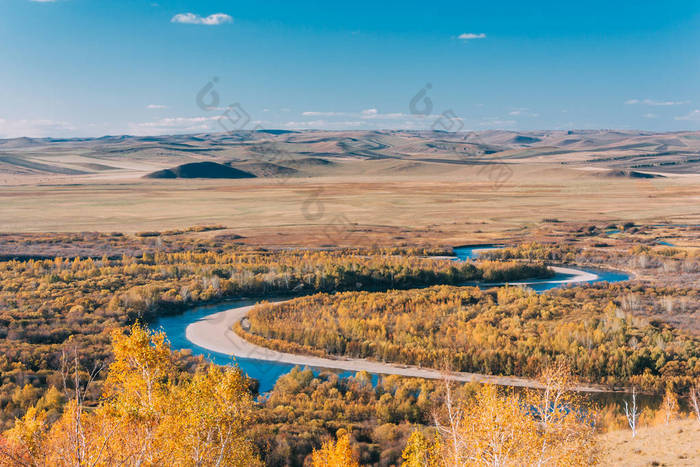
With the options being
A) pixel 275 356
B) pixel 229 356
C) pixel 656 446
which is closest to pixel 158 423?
pixel 656 446

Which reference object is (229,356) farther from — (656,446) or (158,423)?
(656,446)

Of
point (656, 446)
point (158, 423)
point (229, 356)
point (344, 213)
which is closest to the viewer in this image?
point (158, 423)

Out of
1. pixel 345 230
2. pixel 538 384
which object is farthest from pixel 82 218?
pixel 538 384

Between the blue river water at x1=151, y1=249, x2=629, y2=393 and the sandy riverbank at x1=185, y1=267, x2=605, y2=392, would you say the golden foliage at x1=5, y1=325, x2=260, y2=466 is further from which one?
the sandy riverbank at x1=185, y1=267, x2=605, y2=392

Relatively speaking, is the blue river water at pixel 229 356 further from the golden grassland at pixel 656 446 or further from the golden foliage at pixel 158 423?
the golden grassland at pixel 656 446

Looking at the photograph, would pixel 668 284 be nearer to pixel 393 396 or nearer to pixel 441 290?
pixel 441 290

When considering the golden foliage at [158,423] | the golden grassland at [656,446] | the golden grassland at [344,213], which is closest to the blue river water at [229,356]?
the golden foliage at [158,423]

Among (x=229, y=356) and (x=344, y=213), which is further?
(x=344, y=213)
